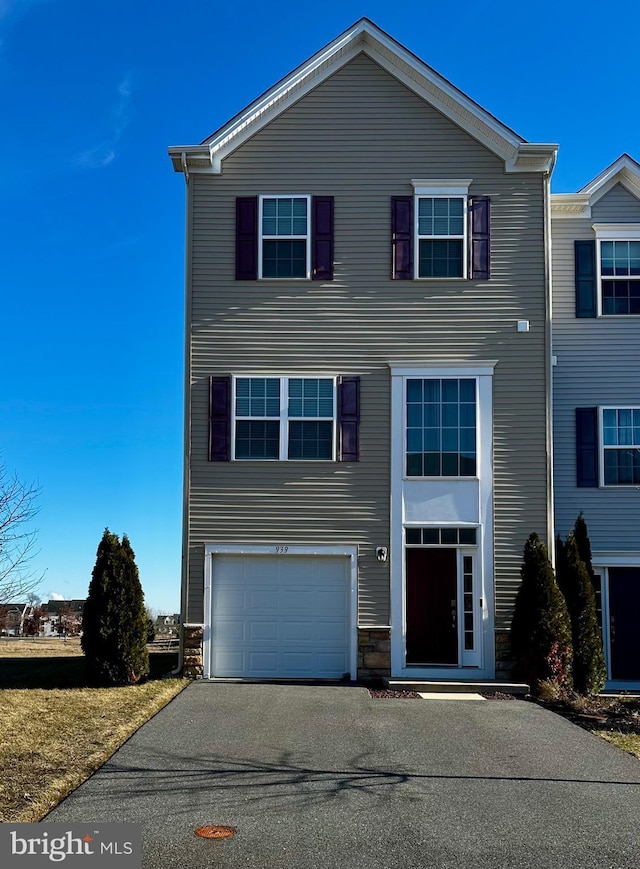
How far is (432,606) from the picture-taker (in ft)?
51.5

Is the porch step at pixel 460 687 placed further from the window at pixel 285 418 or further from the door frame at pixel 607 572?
the window at pixel 285 418

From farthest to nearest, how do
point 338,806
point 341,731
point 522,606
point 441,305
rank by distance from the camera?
point 441,305 < point 522,606 < point 341,731 < point 338,806

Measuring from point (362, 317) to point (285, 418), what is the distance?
213cm

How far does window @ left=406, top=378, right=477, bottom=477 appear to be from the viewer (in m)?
15.7

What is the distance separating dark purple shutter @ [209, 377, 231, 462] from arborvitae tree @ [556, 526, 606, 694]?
230 inches

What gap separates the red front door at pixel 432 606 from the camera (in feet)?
51.0

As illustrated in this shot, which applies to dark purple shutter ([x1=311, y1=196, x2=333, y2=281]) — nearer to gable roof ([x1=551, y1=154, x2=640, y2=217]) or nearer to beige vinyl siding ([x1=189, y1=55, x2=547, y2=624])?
beige vinyl siding ([x1=189, y1=55, x2=547, y2=624])

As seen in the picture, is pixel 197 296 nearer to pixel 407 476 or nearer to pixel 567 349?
pixel 407 476

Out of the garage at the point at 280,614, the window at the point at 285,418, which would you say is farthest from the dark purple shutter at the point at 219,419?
the garage at the point at 280,614

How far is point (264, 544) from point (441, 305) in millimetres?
4927

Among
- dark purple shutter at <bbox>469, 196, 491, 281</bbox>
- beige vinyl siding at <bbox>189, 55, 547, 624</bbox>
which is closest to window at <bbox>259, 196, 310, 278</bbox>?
beige vinyl siding at <bbox>189, 55, 547, 624</bbox>

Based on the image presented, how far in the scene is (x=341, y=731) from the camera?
434 inches

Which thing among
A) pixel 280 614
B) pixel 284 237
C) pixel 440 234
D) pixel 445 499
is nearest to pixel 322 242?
pixel 284 237

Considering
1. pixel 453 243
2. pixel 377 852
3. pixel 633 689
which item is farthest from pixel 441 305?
pixel 377 852
